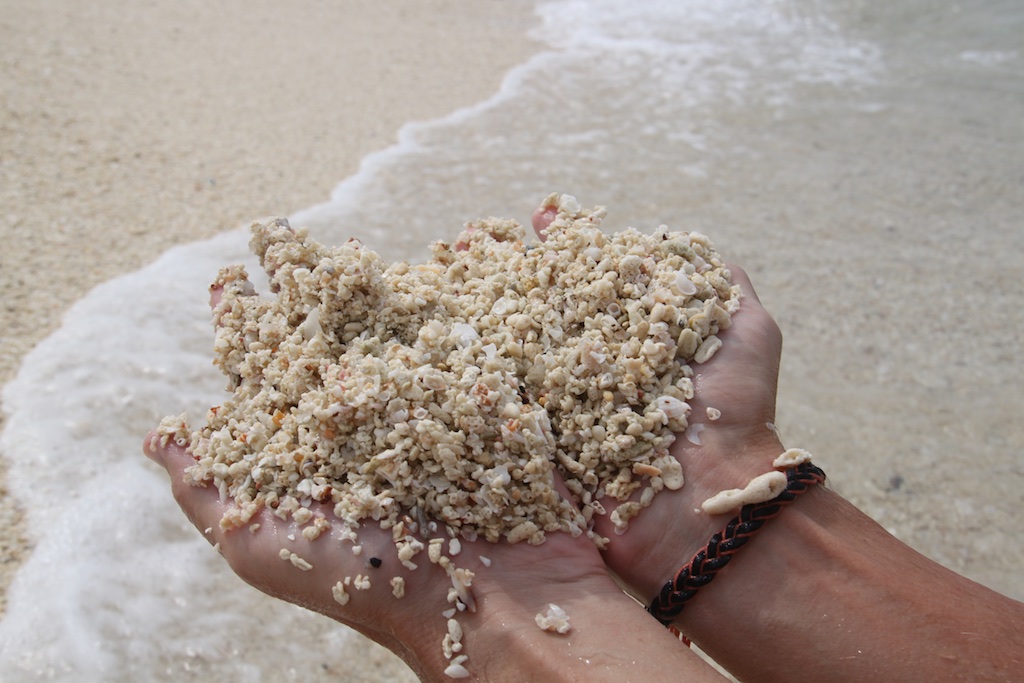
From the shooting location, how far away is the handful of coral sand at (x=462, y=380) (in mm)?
1444

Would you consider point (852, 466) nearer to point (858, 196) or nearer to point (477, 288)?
point (477, 288)

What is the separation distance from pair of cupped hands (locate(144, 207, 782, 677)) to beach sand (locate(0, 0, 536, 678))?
3.62ft

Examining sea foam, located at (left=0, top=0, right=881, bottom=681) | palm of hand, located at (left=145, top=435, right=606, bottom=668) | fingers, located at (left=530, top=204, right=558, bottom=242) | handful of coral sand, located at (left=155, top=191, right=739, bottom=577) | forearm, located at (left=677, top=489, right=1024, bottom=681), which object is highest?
fingers, located at (left=530, top=204, right=558, bottom=242)

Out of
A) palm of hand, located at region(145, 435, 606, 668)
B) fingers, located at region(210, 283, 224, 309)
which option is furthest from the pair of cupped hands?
fingers, located at region(210, 283, 224, 309)

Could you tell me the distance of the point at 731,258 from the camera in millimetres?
Result: 3711

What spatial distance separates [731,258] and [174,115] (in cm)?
299

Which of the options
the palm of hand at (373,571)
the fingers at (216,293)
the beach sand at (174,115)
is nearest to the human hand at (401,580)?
the palm of hand at (373,571)

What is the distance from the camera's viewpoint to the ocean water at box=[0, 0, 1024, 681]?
86.4 inches

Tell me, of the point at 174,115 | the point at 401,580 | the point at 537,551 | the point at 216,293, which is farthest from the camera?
the point at 174,115

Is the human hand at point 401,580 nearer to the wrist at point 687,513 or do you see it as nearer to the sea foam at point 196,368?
the wrist at point 687,513

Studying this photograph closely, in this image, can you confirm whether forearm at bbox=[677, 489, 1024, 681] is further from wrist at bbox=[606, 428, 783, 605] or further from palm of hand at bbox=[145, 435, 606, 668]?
palm of hand at bbox=[145, 435, 606, 668]

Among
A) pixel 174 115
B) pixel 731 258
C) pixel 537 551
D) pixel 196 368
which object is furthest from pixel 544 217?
pixel 174 115

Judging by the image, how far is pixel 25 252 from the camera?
313 centimetres

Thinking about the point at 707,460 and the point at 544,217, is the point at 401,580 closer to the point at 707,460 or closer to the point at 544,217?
the point at 707,460
